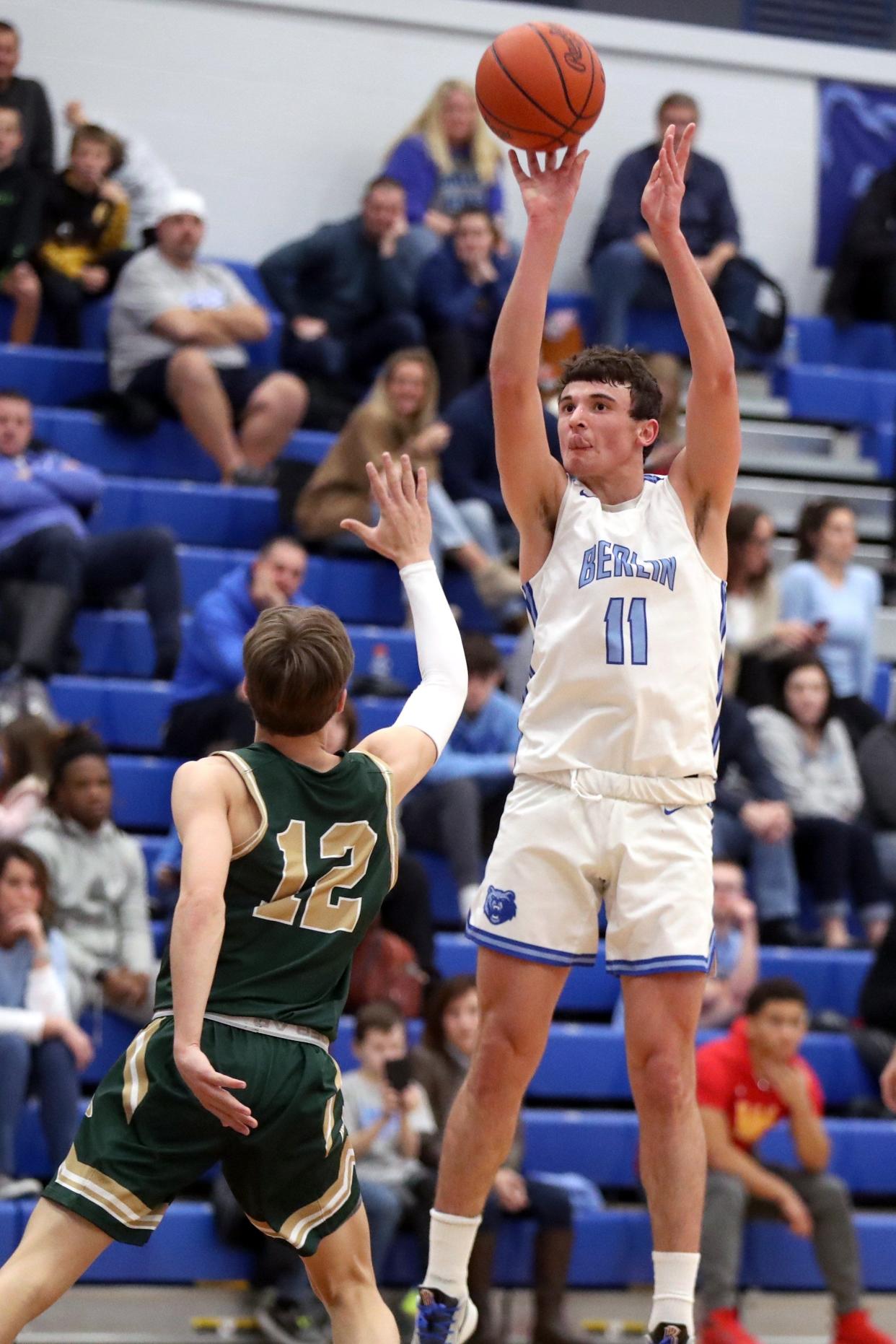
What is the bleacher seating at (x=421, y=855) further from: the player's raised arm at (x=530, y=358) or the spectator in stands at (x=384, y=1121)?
the player's raised arm at (x=530, y=358)

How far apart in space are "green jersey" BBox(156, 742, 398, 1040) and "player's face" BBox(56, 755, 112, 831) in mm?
3530

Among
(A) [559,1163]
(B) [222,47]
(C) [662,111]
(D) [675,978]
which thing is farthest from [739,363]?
(D) [675,978]

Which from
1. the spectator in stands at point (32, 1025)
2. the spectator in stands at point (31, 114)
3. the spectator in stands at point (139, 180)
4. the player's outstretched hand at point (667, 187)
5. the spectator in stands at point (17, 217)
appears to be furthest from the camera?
the spectator in stands at point (139, 180)

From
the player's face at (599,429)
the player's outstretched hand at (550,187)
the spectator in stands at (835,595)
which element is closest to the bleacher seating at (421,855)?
the spectator in stands at (835,595)

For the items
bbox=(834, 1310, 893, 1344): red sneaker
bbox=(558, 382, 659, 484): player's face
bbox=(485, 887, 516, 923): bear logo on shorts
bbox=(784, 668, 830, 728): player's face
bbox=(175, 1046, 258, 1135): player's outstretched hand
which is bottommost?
bbox=(834, 1310, 893, 1344): red sneaker

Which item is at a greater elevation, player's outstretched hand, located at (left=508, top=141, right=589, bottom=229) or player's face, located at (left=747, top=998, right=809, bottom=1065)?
player's outstretched hand, located at (left=508, top=141, right=589, bottom=229)

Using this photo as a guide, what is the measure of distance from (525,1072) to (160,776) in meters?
4.13

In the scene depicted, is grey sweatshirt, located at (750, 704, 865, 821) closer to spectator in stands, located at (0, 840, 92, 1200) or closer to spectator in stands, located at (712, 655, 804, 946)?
spectator in stands, located at (712, 655, 804, 946)

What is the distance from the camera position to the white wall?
11.4 meters

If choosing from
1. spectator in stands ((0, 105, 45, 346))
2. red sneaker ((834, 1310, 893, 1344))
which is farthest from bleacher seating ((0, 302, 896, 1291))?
red sneaker ((834, 1310, 893, 1344))

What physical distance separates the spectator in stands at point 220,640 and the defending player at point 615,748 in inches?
141

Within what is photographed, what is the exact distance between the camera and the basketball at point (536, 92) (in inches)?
185

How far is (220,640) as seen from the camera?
8016mm

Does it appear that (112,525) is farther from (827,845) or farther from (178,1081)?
(178,1081)
